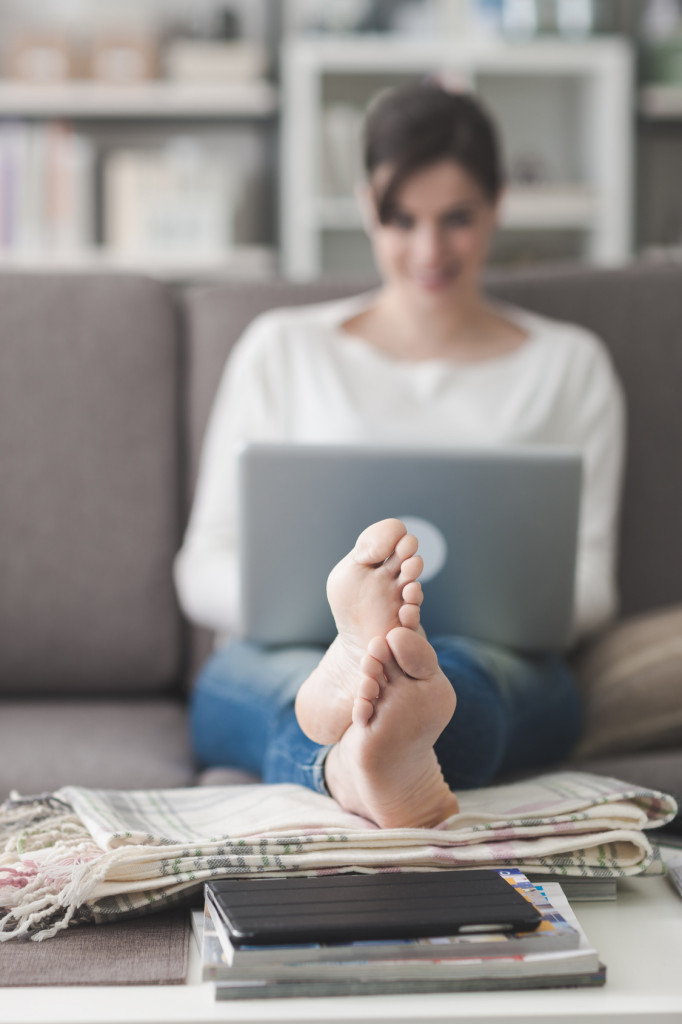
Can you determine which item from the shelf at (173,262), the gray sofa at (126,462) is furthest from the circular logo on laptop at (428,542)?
the shelf at (173,262)

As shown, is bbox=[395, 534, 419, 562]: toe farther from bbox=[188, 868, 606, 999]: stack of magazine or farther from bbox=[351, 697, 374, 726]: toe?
bbox=[188, 868, 606, 999]: stack of magazine

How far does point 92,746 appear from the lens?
1.08m

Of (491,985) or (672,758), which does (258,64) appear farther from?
(491,985)

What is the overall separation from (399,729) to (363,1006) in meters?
0.17

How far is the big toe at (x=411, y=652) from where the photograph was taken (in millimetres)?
651

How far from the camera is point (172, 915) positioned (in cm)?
67

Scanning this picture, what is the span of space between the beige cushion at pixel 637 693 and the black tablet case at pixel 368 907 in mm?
457

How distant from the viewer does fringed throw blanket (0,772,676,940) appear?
653 mm

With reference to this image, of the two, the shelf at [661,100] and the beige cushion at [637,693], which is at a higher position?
the shelf at [661,100]

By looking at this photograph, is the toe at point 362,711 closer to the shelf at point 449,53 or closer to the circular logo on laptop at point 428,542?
the circular logo on laptop at point 428,542

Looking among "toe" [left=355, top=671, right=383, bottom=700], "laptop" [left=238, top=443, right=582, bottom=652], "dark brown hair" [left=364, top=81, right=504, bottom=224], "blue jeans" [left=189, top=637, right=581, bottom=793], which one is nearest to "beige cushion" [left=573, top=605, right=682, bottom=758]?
"blue jeans" [left=189, top=637, right=581, bottom=793]

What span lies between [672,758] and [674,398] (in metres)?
0.59

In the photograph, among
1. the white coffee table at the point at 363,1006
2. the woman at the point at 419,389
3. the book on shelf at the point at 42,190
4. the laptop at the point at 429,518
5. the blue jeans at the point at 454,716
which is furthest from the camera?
the book on shelf at the point at 42,190

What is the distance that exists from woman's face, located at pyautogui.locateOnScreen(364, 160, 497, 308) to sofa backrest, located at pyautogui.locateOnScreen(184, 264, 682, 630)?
12cm
